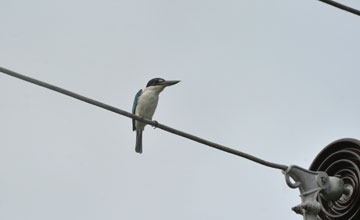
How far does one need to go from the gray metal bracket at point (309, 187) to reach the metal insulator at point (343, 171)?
0.37ft

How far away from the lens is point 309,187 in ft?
20.3

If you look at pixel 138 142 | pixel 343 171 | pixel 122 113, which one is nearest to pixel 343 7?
pixel 343 171

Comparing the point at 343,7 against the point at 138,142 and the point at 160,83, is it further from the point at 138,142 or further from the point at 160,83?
the point at 138,142

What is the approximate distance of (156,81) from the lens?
38.3 feet

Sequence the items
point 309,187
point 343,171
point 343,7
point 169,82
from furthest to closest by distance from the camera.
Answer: point 169,82
point 343,171
point 343,7
point 309,187

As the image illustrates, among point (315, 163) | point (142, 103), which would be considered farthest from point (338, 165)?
point (142, 103)

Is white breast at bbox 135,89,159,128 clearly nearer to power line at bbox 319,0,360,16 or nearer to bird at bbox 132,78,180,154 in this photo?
bird at bbox 132,78,180,154

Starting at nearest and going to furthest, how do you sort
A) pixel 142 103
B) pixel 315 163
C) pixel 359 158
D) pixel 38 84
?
pixel 38 84
pixel 359 158
pixel 315 163
pixel 142 103

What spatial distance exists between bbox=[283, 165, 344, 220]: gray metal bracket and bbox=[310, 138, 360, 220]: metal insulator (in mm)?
114

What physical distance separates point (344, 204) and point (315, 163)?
540 mm

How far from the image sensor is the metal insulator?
21.4 ft

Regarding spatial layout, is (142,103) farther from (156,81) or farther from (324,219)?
(324,219)

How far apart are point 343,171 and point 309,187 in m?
0.69

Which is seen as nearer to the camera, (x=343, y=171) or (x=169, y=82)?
(x=343, y=171)
